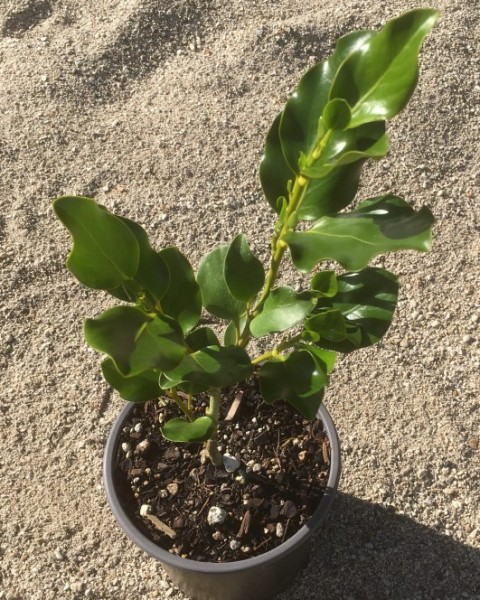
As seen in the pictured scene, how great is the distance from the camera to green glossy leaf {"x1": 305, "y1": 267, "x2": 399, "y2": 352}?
0.88m

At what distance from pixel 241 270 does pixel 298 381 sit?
150mm

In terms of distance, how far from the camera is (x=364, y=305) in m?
0.90

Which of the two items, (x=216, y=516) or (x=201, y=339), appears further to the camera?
(x=216, y=516)

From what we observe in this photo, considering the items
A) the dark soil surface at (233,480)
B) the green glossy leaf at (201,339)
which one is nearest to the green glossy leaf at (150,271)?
the green glossy leaf at (201,339)

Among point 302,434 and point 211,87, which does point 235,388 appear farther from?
point 211,87

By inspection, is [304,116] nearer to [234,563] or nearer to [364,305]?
[364,305]

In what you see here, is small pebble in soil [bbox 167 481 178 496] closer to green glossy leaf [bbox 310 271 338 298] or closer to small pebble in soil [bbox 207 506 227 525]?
small pebble in soil [bbox 207 506 227 525]

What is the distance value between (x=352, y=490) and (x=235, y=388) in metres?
0.42

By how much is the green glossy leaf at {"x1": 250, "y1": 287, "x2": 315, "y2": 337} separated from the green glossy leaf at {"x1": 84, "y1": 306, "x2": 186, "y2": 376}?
0.15 m

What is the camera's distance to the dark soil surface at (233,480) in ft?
3.80

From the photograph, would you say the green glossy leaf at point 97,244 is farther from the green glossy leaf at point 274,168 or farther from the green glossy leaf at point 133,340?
the green glossy leaf at point 274,168

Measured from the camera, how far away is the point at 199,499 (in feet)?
3.90

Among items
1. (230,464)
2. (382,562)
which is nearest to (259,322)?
(230,464)

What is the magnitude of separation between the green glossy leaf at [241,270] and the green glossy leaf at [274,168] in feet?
0.20
